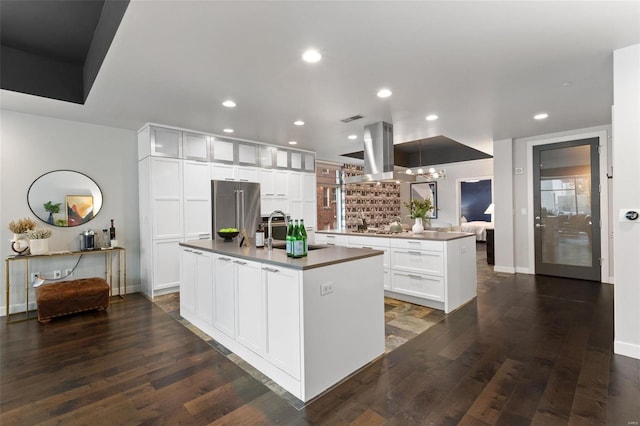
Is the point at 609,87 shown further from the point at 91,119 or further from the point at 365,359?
the point at 91,119

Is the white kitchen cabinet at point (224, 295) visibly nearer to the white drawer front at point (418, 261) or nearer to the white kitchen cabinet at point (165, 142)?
the white drawer front at point (418, 261)

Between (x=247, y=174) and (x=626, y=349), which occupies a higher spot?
(x=247, y=174)

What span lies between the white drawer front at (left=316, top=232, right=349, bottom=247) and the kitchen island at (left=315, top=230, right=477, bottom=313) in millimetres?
412

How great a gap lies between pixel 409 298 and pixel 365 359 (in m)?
1.76

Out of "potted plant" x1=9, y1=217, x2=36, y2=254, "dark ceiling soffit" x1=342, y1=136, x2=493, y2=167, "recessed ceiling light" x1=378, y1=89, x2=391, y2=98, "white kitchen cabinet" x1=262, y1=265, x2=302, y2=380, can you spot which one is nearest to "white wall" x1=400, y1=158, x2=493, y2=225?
"dark ceiling soffit" x1=342, y1=136, x2=493, y2=167

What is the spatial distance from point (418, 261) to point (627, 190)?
1.96 meters

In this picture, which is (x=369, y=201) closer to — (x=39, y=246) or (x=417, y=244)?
(x=417, y=244)

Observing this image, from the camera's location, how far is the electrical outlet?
2.05 meters

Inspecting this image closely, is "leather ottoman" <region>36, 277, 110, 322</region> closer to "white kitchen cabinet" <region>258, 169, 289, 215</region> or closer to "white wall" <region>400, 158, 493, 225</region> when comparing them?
"white kitchen cabinet" <region>258, 169, 289, 215</region>

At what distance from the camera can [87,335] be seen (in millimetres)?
3018

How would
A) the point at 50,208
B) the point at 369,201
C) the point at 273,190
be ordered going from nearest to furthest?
the point at 50,208 → the point at 273,190 → the point at 369,201

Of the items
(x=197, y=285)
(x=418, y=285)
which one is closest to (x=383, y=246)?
(x=418, y=285)

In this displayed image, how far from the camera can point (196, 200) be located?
471 cm

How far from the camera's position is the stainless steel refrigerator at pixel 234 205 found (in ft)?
16.1
